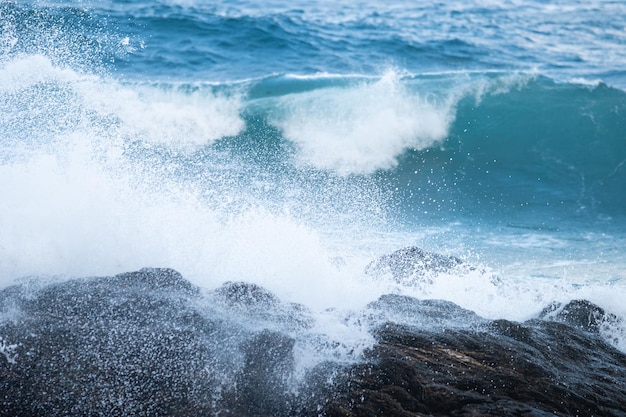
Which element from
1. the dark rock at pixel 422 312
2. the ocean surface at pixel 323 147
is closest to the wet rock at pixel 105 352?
the ocean surface at pixel 323 147

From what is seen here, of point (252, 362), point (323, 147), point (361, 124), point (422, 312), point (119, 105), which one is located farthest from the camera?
point (361, 124)

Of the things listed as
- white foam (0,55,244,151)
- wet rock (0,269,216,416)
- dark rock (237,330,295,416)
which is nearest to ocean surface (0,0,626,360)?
white foam (0,55,244,151)

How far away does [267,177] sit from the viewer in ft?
36.5

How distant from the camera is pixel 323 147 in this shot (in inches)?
528

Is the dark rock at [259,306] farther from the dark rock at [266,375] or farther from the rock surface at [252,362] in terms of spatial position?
the dark rock at [266,375]

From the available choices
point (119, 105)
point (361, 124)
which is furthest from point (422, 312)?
point (119, 105)

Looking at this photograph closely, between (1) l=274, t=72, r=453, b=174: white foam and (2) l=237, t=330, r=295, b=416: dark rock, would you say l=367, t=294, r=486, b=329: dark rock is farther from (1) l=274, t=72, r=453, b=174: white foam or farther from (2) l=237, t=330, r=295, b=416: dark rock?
(1) l=274, t=72, r=453, b=174: white foam

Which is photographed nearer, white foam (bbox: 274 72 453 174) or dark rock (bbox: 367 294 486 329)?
dark rock (bbox: 367 294 486 329)

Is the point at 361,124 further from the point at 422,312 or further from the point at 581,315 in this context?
the point at 422,312

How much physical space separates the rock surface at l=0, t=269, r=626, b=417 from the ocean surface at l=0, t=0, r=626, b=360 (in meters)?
0.33

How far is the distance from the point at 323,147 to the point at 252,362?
9227mm

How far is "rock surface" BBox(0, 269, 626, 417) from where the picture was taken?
13.5 feet

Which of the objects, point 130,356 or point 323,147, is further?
point 323,147

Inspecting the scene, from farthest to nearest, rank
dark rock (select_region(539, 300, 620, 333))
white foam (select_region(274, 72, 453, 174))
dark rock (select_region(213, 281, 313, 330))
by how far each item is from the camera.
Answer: white foam (select_region(274, 72, 453, 174)) → dark rock (select_region(539, 300, 620, 333)) → dark rock (select_region(213, 281, 313, 330))
